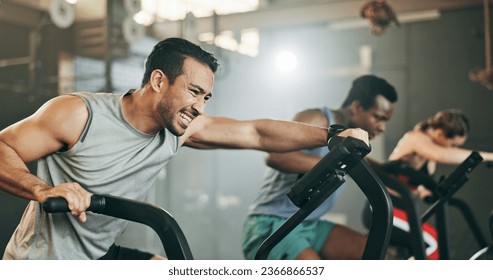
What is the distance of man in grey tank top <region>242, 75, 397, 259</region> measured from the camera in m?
2.47

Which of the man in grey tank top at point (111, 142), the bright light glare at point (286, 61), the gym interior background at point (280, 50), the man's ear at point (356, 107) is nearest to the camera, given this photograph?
the man in grey tank top at point (111, 142)

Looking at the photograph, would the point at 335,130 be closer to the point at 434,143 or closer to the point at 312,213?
the point at 312,213

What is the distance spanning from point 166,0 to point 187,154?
1971mm

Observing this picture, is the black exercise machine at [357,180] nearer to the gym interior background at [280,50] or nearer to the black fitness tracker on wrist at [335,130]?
the black fitness tracker on wrist at [335,130]

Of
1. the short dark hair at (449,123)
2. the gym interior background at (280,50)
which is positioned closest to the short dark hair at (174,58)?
the gym interior background at (280,50)

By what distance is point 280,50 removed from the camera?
150 inches

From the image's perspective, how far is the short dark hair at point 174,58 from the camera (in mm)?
1996

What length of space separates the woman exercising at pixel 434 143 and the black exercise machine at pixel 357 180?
1647 millimetres

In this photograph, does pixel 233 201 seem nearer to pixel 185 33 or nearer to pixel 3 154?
pixel 185 33

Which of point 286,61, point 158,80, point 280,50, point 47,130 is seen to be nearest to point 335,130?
point 158,80

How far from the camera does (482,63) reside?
143 inches

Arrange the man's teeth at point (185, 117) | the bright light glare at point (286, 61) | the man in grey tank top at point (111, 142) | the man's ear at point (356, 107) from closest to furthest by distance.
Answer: the man in grey tank top at point (111, 142)
the man's teeth at point (185, 117)
the man's ear at point (356, 107)
the bright light glare at point (286, 61)

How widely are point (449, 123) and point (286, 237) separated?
4.75 feet

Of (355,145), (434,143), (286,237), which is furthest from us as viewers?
(434,143)
